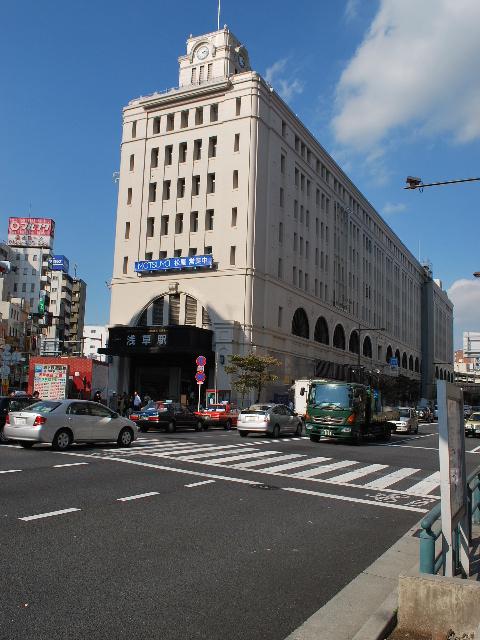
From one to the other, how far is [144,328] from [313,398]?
27159 mm

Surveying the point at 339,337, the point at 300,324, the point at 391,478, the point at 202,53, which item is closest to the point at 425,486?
the point at 391,478

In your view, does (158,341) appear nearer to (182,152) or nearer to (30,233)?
(182,152)

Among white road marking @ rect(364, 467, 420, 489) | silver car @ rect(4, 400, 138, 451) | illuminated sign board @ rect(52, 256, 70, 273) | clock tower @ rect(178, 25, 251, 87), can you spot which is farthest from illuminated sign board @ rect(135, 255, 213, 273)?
illuminated sign board @ rect(52, 256, 70, 273)

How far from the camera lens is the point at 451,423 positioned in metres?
5.27

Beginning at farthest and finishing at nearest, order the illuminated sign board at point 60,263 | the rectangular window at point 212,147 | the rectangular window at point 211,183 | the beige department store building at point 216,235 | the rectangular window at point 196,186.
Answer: the illuminated sign board at point 60,263
the rectangular window at point 196,186
the rectangular window at point 212,147
the rectangular window at point 211,183
the beige department store building at point 216,235

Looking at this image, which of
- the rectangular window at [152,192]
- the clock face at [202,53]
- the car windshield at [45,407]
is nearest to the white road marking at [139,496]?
the car windshield at [45,407]

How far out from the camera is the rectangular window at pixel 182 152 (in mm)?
56219

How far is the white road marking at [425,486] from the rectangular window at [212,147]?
1761 inches

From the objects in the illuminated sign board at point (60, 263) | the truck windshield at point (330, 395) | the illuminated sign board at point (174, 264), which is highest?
the illuminated sign board at point (60, 263)

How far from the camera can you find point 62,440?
17312 millimetres

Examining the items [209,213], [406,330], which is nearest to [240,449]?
[209,213]

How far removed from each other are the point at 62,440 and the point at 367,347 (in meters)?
69.9

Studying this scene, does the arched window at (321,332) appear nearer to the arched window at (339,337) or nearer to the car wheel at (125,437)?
the arched window at (339,337)

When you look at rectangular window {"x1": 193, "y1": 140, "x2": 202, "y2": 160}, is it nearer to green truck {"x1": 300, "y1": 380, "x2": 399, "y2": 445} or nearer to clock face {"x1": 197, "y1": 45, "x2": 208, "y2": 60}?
clock face {"x1": 197, "y1": 45, "x2": 208, "y2": 60}
